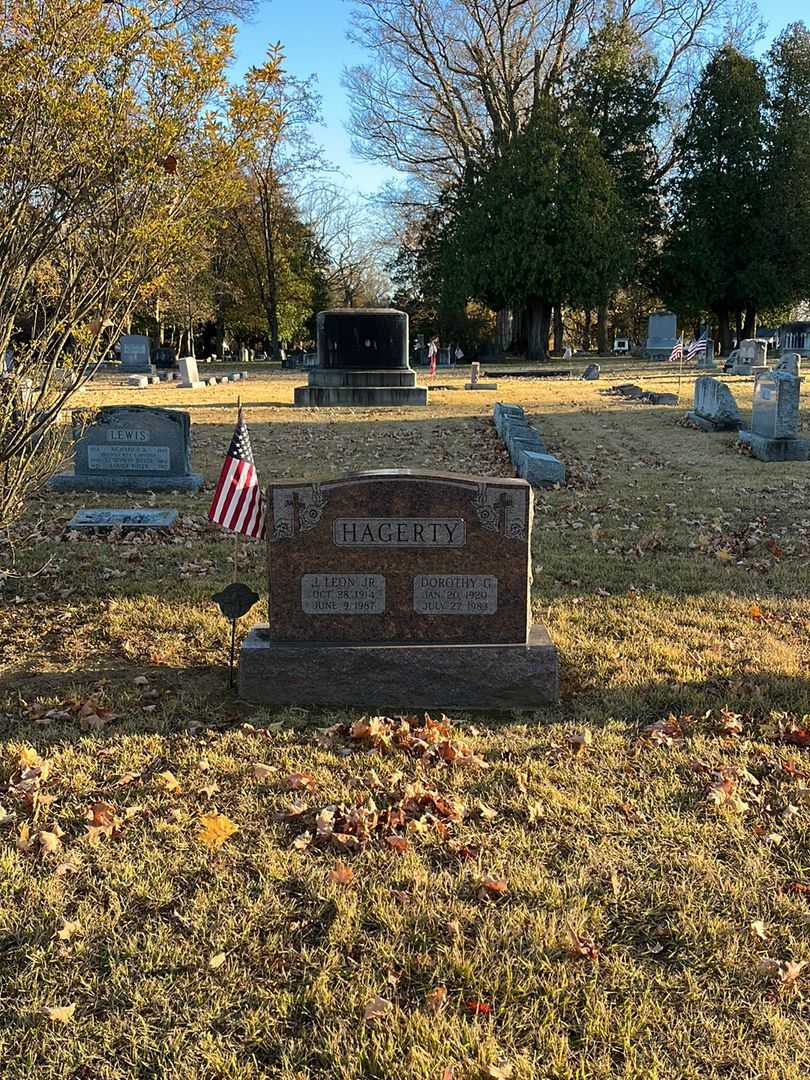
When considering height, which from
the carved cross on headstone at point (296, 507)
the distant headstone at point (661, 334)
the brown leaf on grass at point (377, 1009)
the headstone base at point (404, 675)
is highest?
the distant headstone at point (661, 334)

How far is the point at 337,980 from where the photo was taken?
2793 mm

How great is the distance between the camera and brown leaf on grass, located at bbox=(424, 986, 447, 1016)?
2674mm

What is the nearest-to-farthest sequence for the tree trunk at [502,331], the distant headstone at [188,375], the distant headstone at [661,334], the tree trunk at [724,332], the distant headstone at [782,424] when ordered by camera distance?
the distant headstone at [782,424], the distant headstone at [188,375], the distant headstone at [661,334], the tree trunk at [724,332], the tree trunk at [502,331]

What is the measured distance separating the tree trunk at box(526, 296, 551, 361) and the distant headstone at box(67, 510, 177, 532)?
37797 millimetres

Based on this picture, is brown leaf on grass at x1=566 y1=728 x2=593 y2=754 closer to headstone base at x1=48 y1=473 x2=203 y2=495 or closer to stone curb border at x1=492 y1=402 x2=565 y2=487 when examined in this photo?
stone curb border at x1=492 y1=402 x2=565 y2=487

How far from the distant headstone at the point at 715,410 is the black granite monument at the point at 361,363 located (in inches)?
295

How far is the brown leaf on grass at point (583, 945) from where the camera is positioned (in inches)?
114

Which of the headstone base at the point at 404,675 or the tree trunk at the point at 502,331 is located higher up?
the tree trunk at the point at 502,331

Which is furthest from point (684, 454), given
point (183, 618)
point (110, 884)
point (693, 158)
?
point (693, 158)

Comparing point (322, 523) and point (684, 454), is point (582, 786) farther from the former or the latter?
point (684, 454)

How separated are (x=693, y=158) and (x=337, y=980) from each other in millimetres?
48427

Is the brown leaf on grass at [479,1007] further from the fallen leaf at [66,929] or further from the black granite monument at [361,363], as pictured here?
the black granite monument at [361,363]

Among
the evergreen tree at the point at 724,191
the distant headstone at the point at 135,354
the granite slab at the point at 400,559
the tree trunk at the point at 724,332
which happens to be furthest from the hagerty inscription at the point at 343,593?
the tree trunk at the point at 724,332

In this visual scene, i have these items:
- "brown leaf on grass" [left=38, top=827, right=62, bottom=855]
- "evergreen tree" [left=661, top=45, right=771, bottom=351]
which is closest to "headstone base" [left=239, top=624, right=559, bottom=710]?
"brown leaf on grass" [left=38, top=827, right=62, bottom=855]
